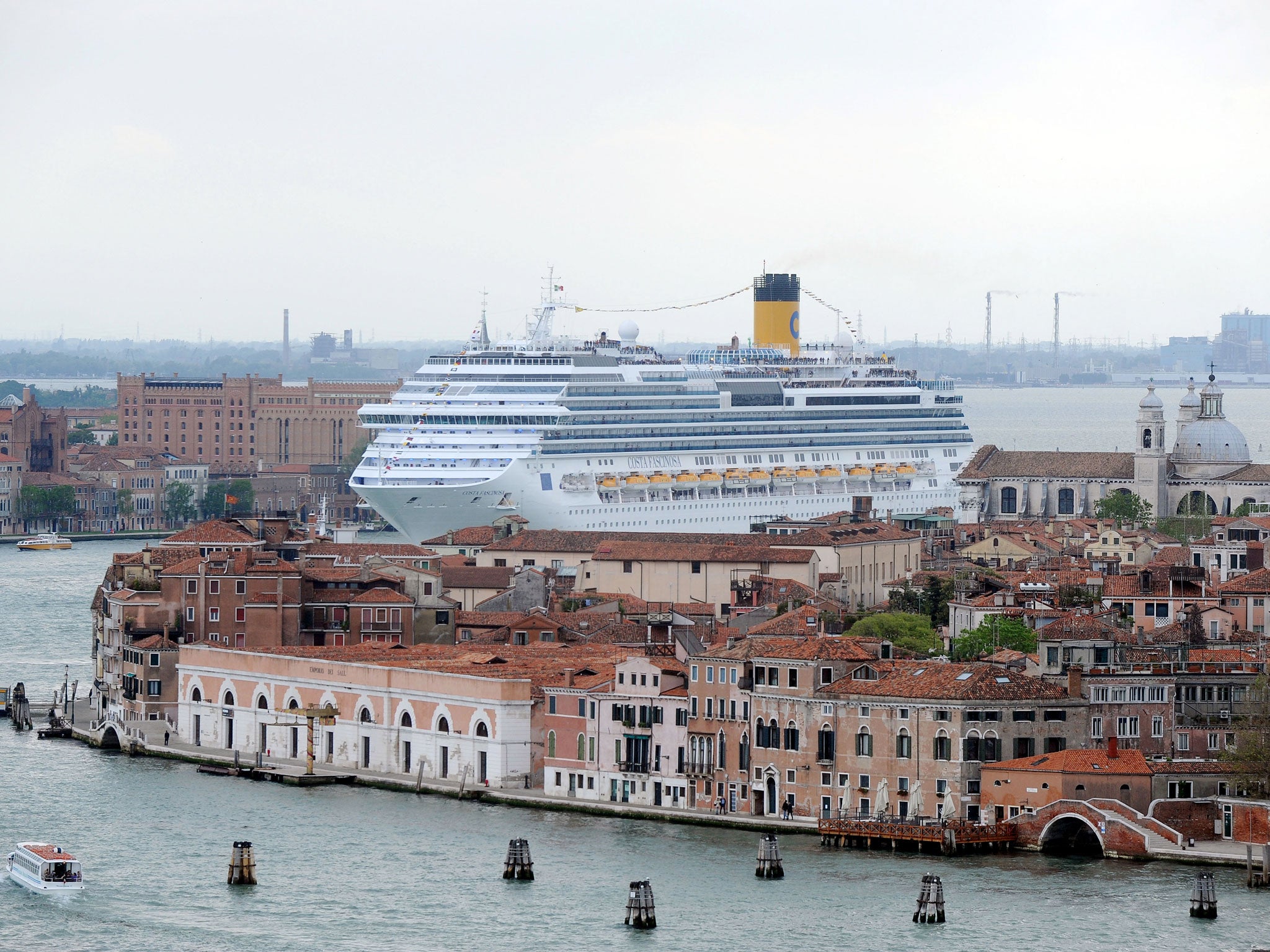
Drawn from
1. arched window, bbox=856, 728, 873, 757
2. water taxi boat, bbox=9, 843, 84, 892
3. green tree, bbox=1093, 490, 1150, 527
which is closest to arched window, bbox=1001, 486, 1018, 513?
green tree, bbox=1093, 490, 1150, 527

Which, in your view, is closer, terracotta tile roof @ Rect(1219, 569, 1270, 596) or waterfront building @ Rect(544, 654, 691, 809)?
waterfront building @ Rect(544, 654, 691, 809)

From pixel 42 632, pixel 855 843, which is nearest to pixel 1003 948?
pixel 855 843

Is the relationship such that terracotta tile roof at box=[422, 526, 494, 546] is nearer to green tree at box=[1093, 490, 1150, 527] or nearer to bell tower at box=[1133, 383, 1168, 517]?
green tree at box=[1093, 490, 1150, 527]

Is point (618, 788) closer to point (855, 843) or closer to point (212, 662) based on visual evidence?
point (855, 843)

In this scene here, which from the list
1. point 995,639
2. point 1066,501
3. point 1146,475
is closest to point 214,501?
point 1066,501

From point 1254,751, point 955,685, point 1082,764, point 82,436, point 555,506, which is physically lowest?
point 1082,764

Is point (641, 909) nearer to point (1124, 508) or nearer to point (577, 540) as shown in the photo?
point (577, 540)
